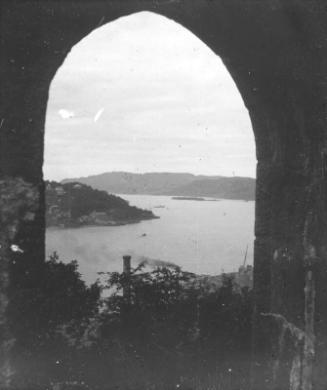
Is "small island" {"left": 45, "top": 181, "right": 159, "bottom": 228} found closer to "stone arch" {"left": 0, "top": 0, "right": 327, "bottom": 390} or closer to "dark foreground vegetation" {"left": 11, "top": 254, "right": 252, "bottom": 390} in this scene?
"dark foreground vegetation" {"left": 11, "top": 254, "right": 252, "bottom": 390}

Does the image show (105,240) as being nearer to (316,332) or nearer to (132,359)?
(132,359)

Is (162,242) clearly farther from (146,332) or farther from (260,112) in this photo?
(260,112)

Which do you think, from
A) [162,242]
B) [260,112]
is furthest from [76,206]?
[162,242]

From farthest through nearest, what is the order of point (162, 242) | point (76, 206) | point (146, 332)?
point (162, 242) → point (76, 206) → point (146, 332)

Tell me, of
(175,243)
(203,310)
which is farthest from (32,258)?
(175,243)

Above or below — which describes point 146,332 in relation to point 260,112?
below

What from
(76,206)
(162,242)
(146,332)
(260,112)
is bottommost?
(162,242)
